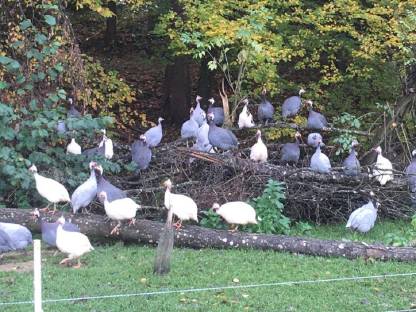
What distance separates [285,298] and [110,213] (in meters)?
2.54

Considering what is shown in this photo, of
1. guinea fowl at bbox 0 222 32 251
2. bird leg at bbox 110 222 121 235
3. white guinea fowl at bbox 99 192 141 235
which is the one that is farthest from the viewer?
bird leg at bbox 110 222 121 235

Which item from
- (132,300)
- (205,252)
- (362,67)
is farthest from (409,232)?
(362,67)

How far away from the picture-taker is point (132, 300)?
19.0 ft

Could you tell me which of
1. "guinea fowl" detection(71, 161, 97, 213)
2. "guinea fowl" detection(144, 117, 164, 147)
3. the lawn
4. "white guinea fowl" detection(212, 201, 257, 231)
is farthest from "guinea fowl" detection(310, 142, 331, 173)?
"guinea fowl" detection(71, 161, 97, 213)

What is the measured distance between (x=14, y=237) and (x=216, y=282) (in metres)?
2.37

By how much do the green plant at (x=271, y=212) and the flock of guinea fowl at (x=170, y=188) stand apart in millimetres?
119

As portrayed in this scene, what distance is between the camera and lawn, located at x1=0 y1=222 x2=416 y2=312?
5703 millimetres

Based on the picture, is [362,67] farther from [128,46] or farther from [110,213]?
[128,46]

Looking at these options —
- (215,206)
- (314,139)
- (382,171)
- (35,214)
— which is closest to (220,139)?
(314,139)

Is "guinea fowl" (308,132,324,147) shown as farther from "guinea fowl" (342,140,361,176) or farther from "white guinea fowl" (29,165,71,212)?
"white guinea fowl" (29,165,71,212)

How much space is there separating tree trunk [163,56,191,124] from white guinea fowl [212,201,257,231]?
7603mm

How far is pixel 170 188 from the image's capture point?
7.99m

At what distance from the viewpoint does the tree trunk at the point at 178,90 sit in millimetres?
15047

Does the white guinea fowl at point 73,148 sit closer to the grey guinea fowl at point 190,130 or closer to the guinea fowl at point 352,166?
the grey guinea fowl at point 190,130
